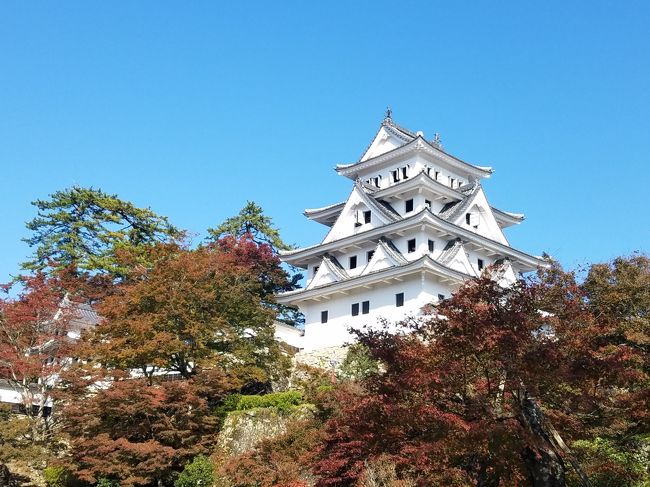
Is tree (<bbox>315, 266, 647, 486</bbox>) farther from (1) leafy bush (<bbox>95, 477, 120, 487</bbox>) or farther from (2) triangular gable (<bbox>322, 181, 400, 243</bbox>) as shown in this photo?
(2) triangular gable (<bbox>322, 181, 400, 243</bbox>)

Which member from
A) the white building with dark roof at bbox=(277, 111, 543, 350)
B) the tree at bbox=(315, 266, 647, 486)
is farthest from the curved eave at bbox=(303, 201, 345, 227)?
the tree at bbox=(315, 266, 647, 486)

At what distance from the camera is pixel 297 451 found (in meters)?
18.5

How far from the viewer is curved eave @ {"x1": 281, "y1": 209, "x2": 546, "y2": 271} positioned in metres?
30.4

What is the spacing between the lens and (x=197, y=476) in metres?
20.8

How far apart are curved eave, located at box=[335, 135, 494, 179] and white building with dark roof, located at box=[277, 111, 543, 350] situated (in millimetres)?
58

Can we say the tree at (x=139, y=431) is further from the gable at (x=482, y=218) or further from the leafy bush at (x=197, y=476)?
the gable at (x=482, y=218)

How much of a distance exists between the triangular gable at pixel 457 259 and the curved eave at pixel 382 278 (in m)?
0.92

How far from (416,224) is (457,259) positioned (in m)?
2.49

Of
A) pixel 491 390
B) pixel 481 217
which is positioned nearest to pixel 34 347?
pixel 491 390

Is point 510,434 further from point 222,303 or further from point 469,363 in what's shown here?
point 222,303

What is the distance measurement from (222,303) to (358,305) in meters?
7.88

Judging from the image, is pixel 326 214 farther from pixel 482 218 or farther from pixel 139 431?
pixel 139 431

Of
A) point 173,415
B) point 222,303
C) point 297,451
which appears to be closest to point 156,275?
point 222,303

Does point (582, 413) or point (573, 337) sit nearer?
point (573, 337)
